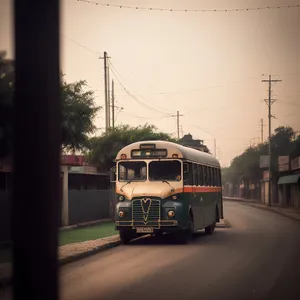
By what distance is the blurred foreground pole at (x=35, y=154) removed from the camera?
2.45 meters

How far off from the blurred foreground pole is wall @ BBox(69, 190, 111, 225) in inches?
1065

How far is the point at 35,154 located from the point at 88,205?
30.5 m

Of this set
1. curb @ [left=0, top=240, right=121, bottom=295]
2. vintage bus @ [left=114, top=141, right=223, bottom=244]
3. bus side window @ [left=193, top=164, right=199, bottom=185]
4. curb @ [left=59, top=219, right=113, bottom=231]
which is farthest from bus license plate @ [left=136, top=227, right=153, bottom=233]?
curb @ [left=59, top=219, right=113, bottom=231]

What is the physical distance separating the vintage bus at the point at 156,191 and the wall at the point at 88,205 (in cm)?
1001

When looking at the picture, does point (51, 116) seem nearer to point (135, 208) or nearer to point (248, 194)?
point (135, 208)

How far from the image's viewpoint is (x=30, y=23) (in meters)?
2.49

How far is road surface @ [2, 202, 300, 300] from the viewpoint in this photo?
9.50 metres

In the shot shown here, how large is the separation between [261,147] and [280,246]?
289ft

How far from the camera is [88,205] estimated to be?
3262 centimetres

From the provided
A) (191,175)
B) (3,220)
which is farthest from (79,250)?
(191,175)

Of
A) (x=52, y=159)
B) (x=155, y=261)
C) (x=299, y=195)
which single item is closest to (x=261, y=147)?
(x=299, y=195)

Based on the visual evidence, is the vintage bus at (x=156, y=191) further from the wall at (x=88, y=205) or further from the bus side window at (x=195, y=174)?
the wall at (x=88, y=205)

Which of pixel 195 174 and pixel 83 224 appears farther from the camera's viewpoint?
pixel 83 224

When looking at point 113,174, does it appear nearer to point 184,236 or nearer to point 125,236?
point 125,236
